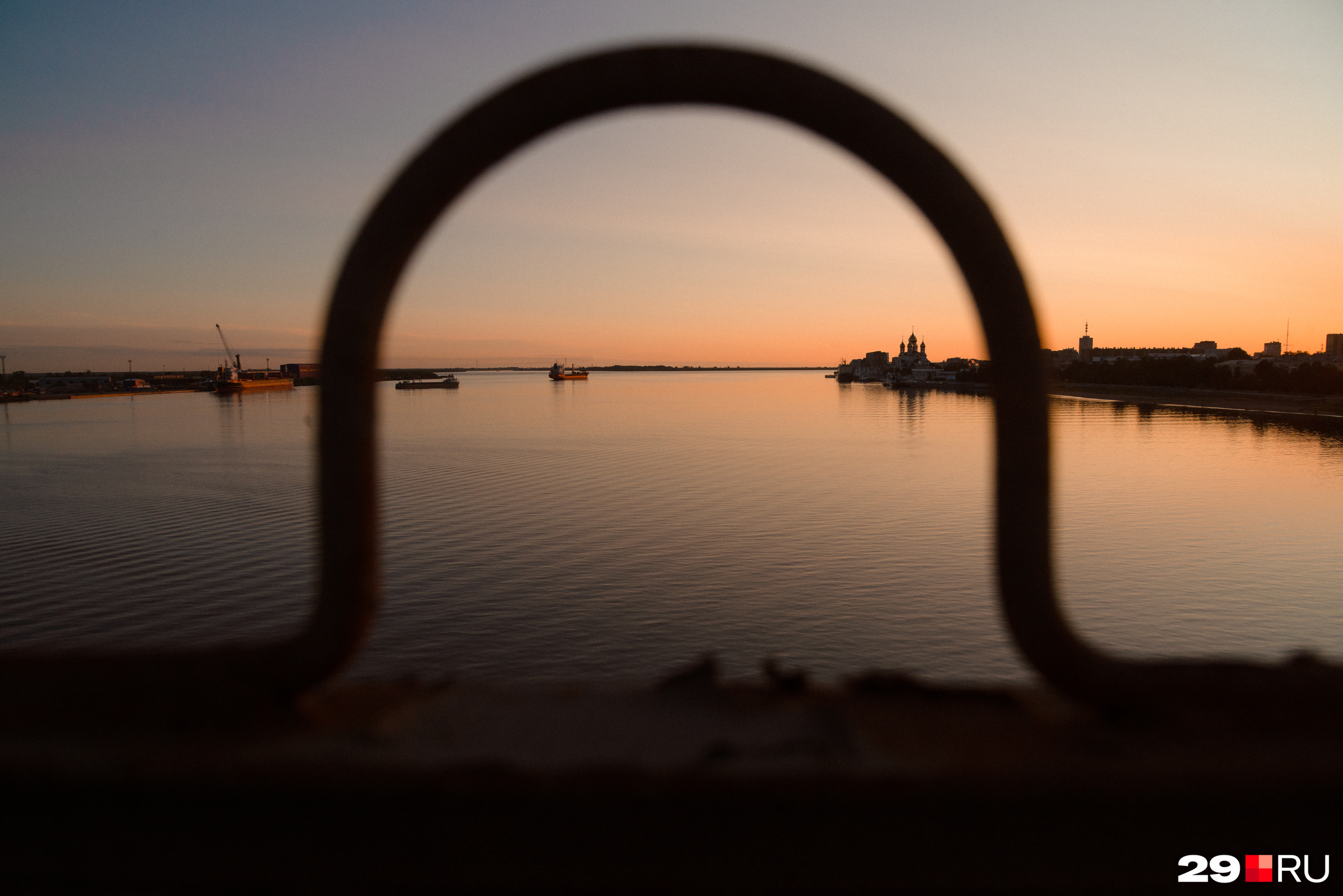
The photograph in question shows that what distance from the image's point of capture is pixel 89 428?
216ft

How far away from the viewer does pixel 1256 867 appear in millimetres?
2367

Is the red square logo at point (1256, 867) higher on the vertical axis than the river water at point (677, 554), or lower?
higher

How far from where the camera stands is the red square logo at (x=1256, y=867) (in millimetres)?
2352

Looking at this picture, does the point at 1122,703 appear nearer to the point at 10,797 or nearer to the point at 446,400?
the point at 10,797

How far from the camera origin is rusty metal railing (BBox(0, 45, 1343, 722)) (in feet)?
9.05

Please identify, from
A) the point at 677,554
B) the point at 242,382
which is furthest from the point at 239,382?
the point at 677,554

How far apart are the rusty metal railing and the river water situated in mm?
417

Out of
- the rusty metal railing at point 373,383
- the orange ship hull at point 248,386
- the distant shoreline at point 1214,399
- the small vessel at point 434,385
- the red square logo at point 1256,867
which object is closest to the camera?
the red square logo at point 1256,867

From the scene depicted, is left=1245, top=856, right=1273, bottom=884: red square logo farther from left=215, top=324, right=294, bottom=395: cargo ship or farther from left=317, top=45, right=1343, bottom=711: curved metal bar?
left=215, top=324, right=294, bottom=395: cargo ship

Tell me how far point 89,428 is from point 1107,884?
8033cm

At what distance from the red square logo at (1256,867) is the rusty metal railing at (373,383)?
50 cm

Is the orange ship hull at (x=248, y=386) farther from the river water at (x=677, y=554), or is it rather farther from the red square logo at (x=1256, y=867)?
the red square logo at (x=1256, y=867)

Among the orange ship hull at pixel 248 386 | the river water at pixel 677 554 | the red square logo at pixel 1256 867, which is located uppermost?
the orange ship hull at pixel 248 386

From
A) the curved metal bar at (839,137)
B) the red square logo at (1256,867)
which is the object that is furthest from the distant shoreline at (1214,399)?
the red square logo at (1256,867)
